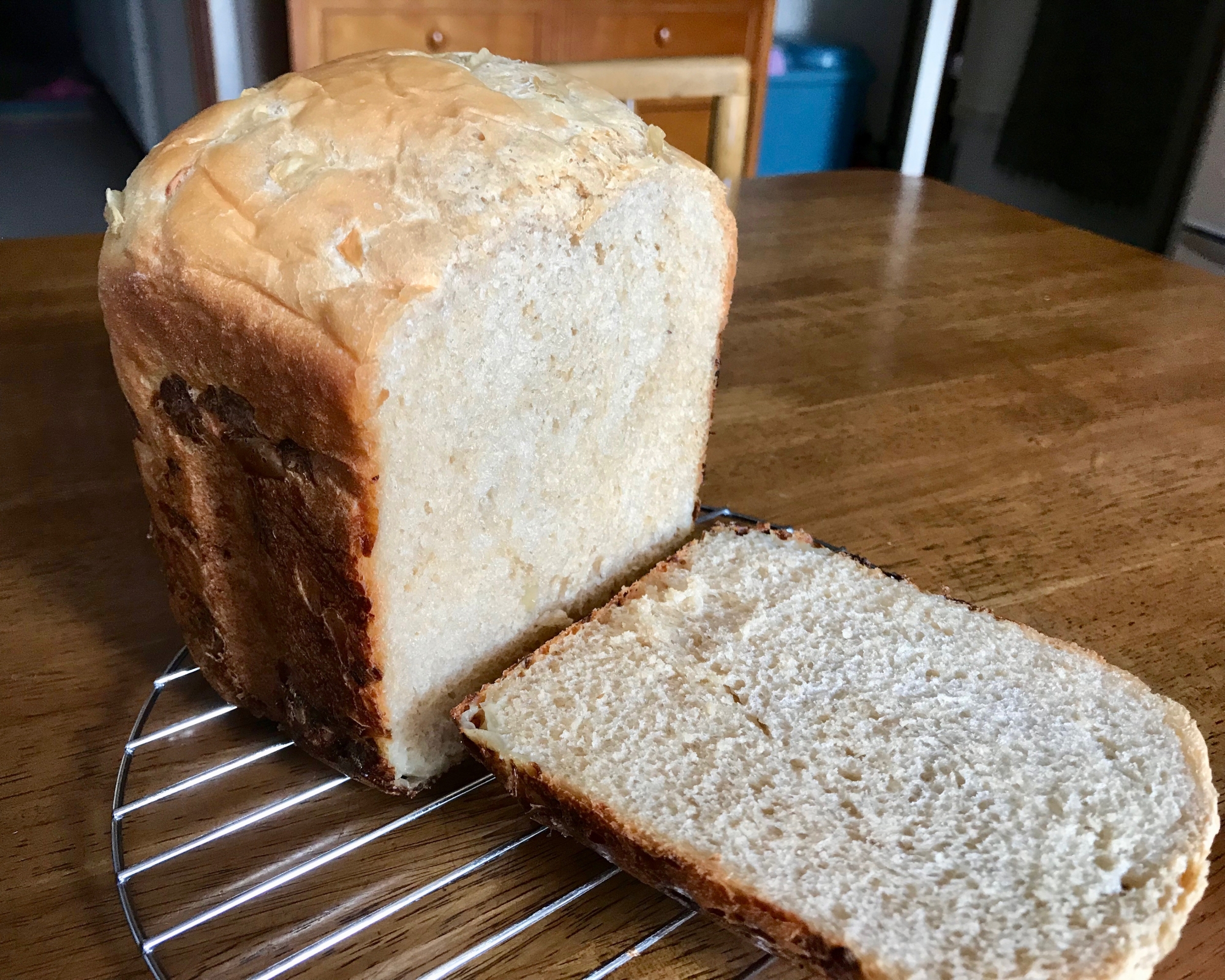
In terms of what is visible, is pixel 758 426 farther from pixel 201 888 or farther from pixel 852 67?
pixel 852 67

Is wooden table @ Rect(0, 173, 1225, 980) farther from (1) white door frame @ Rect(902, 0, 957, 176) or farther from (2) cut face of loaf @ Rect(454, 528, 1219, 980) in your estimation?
(1) white door frame @ Rect(902, 0, 957, 176)

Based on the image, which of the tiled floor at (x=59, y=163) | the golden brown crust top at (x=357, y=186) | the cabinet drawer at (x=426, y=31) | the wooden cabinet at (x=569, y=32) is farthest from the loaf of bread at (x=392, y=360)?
the tiled floor at (x=59, y=163)

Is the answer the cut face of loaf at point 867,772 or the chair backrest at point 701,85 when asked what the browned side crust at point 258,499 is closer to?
the cut face of loaf at point 867,772

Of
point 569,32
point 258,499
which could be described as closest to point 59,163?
point 569,32

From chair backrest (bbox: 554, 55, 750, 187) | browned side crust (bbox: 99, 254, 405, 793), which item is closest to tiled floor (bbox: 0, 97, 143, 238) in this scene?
chair backrest (bbox: 554, 55, 750, 187)

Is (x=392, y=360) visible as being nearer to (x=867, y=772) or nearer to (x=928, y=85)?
(x=867, y=772)

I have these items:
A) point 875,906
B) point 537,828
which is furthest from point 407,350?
point 875,906

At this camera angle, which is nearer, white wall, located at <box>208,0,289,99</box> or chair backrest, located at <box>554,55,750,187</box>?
chair backrest, located at <box>554,55,750,187</box>
